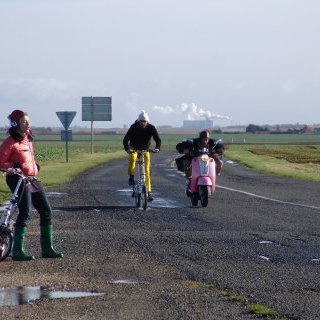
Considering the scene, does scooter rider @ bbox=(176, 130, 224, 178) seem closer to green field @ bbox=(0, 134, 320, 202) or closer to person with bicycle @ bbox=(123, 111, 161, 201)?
person with bicycle @ bbox=(123, 111, 161, 201)

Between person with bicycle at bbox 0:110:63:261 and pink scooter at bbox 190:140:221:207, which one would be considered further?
pink scooter at bbox 190:140:221:207

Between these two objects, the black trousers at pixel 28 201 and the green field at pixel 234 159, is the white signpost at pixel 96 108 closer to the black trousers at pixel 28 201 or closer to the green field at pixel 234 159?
the green field at pixel 234 159

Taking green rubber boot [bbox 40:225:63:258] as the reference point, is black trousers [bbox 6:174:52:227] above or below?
above

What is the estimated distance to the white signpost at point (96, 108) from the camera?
66312 mm

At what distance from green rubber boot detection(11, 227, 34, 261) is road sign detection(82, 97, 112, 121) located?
177ft

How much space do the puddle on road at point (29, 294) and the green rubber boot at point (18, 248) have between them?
2.27m

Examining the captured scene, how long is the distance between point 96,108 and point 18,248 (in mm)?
54463

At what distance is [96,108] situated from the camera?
2618 inches

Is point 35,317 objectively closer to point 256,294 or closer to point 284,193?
point 256,294

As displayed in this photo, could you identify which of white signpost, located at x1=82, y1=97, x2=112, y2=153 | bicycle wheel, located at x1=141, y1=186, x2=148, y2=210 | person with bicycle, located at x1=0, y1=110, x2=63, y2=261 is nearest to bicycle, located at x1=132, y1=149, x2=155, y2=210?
bicycle wheel, located at x1=141, y1=186, x2=148, y2=210

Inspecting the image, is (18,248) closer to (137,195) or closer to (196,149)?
(137,195)

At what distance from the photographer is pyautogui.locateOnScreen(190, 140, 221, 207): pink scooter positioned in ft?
68.1

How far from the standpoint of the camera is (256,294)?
373 inches

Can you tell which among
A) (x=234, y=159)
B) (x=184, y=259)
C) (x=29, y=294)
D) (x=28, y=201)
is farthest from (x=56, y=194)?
(x=234, y=159)
